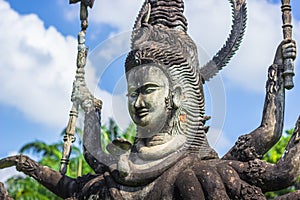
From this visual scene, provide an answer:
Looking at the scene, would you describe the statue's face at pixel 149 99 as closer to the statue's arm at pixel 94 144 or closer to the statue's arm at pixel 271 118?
the statue's arm at pixel 94 144

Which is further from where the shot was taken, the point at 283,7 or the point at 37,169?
the point at 37,169

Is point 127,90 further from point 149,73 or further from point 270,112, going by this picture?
point 270,112

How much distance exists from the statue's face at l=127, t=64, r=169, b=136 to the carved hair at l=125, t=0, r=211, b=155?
10cm

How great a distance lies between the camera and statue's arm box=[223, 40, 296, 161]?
17.7 ft

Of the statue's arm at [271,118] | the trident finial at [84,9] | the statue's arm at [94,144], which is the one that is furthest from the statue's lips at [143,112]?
the trident finial at [84,9]

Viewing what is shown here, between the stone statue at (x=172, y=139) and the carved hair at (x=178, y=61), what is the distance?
0.03 ft

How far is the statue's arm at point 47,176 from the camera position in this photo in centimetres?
643

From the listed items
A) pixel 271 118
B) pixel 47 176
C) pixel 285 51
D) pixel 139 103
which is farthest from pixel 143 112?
pixel 285 51

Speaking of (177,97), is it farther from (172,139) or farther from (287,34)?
(287,34)

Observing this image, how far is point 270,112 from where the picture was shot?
5.46m

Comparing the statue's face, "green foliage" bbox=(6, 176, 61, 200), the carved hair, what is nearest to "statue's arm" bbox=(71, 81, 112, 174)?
the statue's face

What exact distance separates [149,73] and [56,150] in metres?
13.7

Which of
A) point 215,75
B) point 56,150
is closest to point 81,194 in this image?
point 215,75

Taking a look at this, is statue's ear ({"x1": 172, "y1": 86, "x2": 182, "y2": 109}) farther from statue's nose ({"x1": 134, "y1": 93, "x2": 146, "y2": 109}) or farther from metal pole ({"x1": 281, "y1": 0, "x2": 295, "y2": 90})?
metal pole ({"x1": 281, "y1": 0, "x2": 295, "y2": 90})
